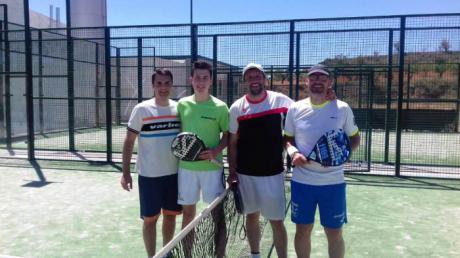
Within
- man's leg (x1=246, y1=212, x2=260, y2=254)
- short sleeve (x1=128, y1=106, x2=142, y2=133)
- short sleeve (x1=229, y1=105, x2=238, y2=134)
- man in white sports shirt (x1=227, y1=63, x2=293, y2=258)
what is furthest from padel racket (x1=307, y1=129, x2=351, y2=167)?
short sleeve (x1=128, y1=106, x2=142, y2=133)

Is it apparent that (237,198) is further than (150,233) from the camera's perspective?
No

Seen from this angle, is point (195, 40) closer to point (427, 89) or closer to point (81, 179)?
point (81, 179)

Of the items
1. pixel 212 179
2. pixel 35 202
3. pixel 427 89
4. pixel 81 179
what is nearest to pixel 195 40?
pixel 81 179

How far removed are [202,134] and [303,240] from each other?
51.0 inches

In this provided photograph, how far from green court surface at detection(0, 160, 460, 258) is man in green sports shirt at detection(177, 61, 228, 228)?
4.13 feet

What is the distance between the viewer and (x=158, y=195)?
417 cm

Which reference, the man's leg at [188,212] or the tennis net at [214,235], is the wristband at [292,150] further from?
the man's leg at [188,212]

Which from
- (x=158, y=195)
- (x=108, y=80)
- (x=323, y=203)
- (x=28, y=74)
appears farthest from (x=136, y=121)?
(x=28, y=74)

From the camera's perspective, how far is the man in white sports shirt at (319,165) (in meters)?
3.82

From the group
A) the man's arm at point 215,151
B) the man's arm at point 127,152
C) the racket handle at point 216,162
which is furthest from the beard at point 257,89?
the man's arm at point 127,152

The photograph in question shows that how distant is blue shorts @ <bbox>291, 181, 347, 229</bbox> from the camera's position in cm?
382

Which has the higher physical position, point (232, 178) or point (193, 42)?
point (193, 42)

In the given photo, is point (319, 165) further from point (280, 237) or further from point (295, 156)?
point (280, 237)

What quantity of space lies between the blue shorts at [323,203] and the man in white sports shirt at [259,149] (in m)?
0.30
